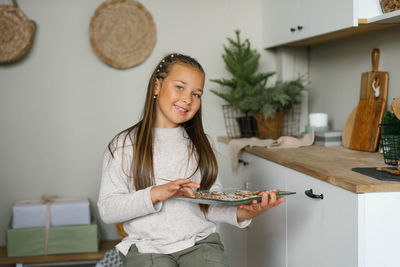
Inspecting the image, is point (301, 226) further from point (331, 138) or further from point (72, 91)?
point (72, 91)

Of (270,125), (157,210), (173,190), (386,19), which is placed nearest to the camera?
(173,190)

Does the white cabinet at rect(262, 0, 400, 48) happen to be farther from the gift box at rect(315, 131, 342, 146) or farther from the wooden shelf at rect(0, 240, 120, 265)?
the wooden shelf at rect(0, 240, 120, 265)

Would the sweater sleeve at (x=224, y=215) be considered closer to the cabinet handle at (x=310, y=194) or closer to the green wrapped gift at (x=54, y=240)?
the cabinet handle at (x=310, y=194)

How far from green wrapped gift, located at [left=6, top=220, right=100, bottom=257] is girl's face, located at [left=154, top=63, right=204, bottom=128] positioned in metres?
1.28

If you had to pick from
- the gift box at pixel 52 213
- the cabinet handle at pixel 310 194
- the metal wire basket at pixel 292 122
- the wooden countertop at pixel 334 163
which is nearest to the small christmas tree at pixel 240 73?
the metal wire basket at pixel 292 122

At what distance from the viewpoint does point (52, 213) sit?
255 centimetres

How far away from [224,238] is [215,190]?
1.34 meters

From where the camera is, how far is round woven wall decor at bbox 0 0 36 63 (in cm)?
258

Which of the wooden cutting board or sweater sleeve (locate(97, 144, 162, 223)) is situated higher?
the wooden cutting board

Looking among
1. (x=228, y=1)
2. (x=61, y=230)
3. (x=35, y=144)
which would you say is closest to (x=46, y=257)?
(x=61, y=230)

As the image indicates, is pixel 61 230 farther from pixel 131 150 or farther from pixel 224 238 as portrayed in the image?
pixel 131 150

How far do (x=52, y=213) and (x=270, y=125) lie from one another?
4.33 ft

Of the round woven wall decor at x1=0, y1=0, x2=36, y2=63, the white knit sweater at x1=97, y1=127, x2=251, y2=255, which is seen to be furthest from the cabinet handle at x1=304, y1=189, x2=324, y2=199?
the round woven wall decor at x1=0, y1=0, x2=36, y2=63

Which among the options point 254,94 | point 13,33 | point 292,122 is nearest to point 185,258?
point 254,94
